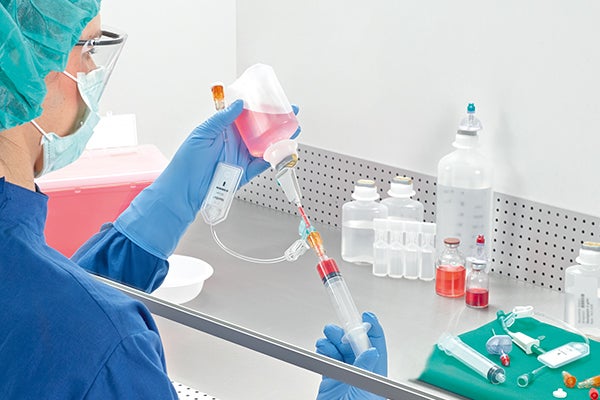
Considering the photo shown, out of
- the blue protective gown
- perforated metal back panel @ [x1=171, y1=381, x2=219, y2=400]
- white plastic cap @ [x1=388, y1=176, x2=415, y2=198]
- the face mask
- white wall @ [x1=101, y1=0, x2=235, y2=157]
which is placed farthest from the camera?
white wall @ [x1=101, y1=0, x2=235, y2=157]

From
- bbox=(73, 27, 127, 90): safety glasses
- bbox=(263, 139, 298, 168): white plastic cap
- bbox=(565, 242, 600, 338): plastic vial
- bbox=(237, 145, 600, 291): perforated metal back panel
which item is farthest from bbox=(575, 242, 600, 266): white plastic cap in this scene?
bbox=(73, 27, 127, 90): safety glasses

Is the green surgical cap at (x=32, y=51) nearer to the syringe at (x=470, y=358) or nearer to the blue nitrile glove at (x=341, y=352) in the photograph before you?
the blue nitrile glove at (x=341, y=352)

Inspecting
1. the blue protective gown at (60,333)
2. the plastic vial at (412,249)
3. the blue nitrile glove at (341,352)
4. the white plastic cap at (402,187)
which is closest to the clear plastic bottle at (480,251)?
the plastic vial at (412,249)

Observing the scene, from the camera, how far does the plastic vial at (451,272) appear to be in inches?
85.2

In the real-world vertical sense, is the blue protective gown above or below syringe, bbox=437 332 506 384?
above

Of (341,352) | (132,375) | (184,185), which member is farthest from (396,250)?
(132,375)

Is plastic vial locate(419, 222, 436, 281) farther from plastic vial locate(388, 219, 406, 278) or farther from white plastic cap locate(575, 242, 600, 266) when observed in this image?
white plastic cap locate(575, 242, 600, 266)

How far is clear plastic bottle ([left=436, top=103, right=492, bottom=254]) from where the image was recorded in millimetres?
2240

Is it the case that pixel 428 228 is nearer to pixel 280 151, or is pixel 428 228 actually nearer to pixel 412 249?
pixel 412 249

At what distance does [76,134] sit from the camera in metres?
1.33

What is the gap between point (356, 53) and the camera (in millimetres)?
2562

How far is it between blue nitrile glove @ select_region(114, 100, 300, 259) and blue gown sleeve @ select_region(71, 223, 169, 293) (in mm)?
17

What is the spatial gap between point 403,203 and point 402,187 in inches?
1.7

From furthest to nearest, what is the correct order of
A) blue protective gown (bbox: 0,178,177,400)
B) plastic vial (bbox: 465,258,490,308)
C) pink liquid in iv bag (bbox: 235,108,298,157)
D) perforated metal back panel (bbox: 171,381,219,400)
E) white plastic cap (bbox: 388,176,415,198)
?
1. white plastic cap (bbox: 388,176,415,198)
2. plastic vial (bbox: 465,258,490,308)
3. pink liquid in iv bag (bbox: 235,108,298,157)
4. perforated metal back panel (bbox: 171,381,219,400)
5. blue protective gown (bbox: 0,178,177,400)
